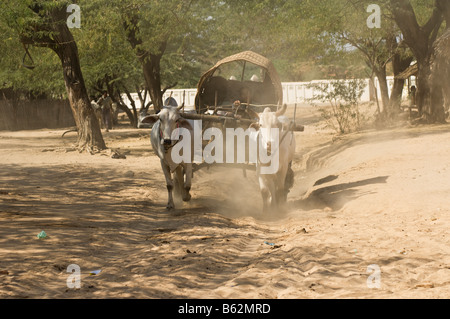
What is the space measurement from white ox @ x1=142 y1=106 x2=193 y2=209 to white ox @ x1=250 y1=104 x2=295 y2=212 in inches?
51.8

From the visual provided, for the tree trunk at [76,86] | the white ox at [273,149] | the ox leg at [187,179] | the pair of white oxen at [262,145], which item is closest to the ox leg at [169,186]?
the pair of white oxen at [262,145]

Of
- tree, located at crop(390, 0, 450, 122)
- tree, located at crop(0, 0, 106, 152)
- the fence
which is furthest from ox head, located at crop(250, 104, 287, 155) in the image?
the fence

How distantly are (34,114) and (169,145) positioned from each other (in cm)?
2940

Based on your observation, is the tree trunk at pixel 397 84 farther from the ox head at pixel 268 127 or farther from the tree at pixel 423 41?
the ox head at pixel 268 127

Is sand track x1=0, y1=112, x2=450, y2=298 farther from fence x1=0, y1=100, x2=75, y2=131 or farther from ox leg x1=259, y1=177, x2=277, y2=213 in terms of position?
fence x1=0, y1=100, x2=75, y2=131

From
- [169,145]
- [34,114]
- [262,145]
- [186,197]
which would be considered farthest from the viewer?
[34,114]

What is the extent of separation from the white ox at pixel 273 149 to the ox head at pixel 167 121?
1293 mm

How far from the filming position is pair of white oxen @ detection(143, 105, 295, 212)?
9656 millimetres

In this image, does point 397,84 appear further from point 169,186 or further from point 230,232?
point 230,232

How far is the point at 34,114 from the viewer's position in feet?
122

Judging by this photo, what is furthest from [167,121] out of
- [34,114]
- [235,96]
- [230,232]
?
[34,114]

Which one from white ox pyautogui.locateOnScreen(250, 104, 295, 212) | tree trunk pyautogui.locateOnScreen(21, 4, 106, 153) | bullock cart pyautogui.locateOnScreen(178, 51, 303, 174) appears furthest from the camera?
tree trunk pyautogui.locateOnScreen(21, 4, 106, 153)

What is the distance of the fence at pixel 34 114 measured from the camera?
35094mm
